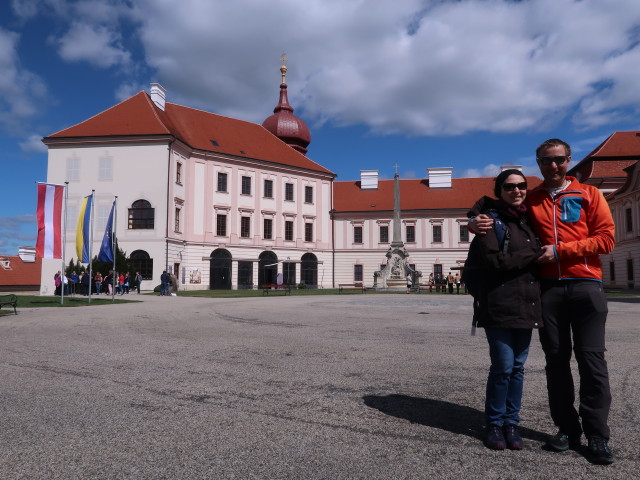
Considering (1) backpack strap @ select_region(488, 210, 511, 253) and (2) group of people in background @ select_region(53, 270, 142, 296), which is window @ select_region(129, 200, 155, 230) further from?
(1) backpack strap @ select_region(488, 210, 511, 253)

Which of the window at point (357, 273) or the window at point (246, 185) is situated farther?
the window at point (357, 273)

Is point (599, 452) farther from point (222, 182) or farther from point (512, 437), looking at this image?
point (222, 182)

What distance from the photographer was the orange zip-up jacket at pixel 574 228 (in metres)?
3.28

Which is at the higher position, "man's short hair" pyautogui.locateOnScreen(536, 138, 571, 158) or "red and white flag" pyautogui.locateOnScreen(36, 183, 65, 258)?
"red and white flag" pyautogui.locateOnScreen(36, 183, 65, 258)

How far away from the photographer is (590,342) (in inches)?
129

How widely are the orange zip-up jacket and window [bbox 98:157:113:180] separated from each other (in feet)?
130

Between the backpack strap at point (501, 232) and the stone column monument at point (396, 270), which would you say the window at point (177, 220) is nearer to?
the stone column monument at point (396, 270)

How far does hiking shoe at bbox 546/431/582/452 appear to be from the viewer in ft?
10.7

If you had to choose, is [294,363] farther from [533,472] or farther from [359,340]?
[533,472]

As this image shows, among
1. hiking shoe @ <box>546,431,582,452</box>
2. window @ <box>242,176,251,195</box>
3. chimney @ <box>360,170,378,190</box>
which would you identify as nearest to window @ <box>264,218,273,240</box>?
window @ <box>242,176,251,195</box>

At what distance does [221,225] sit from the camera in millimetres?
43750

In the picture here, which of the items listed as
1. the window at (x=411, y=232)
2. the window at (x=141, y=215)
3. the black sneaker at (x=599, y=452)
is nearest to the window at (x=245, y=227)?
the window at (x=141, y=215)

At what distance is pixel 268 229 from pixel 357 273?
9795 millimetres

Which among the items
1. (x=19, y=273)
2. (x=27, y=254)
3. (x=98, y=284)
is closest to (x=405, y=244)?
(x=98, y=284)
